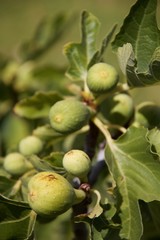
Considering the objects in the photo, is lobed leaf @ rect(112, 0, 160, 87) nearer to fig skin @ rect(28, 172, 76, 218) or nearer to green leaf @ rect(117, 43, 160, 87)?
green leaf @ rect(117, 43, 160, 87)

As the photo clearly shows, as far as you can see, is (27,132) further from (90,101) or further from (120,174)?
(120,174)

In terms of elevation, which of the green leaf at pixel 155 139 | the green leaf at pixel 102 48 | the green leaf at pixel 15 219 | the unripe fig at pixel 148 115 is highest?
the green leaf at pixel 102 48

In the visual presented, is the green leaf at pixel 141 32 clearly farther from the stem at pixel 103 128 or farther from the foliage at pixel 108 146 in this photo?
the stem at pixel 103 128

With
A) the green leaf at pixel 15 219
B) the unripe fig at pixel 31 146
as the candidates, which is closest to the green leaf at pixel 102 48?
the unripe fig at pixel 31 146

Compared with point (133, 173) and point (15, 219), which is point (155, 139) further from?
point (15, 219)

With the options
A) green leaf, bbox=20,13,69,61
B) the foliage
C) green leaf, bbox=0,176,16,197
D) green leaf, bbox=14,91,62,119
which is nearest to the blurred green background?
green leaf, bbox=20,13,69,61

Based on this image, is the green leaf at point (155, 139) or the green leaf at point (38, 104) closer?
the green leaf at point (155, 139)
